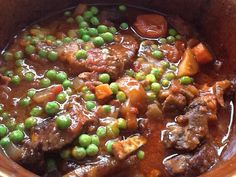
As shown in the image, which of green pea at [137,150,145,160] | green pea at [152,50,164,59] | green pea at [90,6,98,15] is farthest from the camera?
green pea at [90,6,98,15]

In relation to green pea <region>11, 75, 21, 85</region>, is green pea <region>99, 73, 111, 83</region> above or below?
above

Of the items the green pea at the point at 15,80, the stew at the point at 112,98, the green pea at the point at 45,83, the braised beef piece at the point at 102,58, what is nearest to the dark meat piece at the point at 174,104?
the stew at the point at 112,98

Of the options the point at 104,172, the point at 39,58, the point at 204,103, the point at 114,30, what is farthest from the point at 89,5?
the point at 104,172

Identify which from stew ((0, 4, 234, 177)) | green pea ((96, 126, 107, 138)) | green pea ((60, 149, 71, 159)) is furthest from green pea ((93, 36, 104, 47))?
green pea ((60, 149, 71, 159))

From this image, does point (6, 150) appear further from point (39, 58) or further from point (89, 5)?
point (89, 5)

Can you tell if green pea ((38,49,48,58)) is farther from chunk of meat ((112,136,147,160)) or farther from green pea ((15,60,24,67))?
chunk of meat ((112,136,147,160))

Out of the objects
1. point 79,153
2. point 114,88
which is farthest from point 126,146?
point 114,88

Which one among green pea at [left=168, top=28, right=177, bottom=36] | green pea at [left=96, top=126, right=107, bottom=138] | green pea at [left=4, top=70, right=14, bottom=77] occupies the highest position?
green pea at [left=168, top=28, right=177, bottom=36]

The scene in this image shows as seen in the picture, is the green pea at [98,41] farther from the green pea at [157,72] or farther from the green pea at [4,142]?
the green pea at [4,142]

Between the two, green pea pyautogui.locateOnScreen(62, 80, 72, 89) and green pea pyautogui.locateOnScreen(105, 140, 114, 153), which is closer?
green pea pyautogui.locateOnScreen(105, 140, 114, 153)
